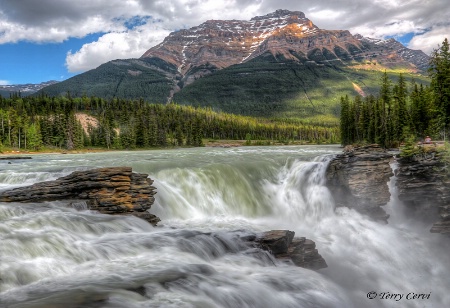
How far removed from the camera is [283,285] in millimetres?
11312

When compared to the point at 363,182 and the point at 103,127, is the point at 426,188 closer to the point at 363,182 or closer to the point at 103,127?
the point at 363,182

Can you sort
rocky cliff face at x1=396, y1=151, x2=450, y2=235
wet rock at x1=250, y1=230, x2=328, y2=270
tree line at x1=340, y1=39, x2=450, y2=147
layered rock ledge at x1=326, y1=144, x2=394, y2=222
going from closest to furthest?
wet rock at x1=250, y1=230, x2=328, y2=270
rocky cliff face at x1=396, y1=151, x2=450, y2=235
layered rock ledge at x1=326, y1=144, x2=394, y2=222
tree line at x1=340, y1=39, x2=450, y2=147

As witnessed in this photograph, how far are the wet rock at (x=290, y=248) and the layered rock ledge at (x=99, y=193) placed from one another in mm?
6459

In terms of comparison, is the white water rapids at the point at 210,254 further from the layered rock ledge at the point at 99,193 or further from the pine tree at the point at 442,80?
the pine tree at the point at 442,80

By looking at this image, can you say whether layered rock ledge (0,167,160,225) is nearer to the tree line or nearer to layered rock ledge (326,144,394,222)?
layered rock ledge (326,144,394,222)

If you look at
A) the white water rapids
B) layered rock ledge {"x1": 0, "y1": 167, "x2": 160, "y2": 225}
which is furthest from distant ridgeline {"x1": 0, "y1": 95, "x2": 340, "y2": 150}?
layered rock ledge {"x1": 0, "y1": 167, "x2": 160, "y2": 225}

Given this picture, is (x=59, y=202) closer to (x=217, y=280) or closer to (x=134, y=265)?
(x=134, y=265)

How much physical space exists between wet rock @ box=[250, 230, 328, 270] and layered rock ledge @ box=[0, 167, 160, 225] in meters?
6.46

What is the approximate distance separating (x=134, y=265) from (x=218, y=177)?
14969 mm

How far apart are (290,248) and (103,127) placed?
117131 mm

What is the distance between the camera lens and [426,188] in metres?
24.6

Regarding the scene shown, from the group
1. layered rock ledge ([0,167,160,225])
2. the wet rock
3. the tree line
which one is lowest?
the wet rock

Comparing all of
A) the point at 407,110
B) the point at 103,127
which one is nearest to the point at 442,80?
the point at 407,110

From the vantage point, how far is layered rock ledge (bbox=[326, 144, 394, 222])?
2503 centimetres
